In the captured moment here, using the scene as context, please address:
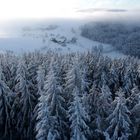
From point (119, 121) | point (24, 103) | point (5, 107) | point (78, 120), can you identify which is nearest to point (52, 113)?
point (78, 120)

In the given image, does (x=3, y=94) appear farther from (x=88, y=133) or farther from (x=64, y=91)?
(x=88, y=133)

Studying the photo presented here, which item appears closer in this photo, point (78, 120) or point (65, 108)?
point (78, 120)

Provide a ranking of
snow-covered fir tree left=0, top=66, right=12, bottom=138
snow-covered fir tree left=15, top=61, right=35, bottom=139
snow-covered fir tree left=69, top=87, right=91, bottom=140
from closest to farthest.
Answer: snow-covered fir tree left=69, top=87, right=91, bottom=140, snow-covered fir tree left=0, top=66, right=12, bottom=138, snow-covered fir tree left=15, top=61, right=35, bottom=139

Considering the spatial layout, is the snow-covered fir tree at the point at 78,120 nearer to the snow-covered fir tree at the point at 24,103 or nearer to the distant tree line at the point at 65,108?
the distant tree line at the point at 65,108

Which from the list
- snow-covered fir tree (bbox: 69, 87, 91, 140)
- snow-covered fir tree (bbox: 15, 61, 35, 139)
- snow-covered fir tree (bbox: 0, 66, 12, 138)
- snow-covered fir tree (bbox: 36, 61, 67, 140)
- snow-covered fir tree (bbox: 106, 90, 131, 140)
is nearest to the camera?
snow-covered fir tree (bbox: 69, 87, 91, 140)

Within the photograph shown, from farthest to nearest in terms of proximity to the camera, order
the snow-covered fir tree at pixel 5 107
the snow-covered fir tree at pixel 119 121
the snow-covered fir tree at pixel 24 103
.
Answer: the snow-covered fir tree at pixel 24 103 → the snow-covered fir tree at pixel 5 107 → the snow-covered fir tree at pixel 119 121

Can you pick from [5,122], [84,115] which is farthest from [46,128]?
[5,122]

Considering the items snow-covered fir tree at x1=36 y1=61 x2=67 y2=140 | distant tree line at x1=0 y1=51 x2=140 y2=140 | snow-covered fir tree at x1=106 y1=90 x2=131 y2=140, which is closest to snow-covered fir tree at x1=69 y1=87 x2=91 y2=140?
distant tree line at x1=0 y1=51 x2=140 y2=140

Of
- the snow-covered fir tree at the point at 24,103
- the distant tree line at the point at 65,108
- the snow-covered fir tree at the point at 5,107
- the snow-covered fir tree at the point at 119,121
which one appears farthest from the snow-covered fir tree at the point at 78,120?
the snow-covered fir tree at the point at 5,107

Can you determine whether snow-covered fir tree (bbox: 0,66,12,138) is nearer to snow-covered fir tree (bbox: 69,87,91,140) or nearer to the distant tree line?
the distant tree line

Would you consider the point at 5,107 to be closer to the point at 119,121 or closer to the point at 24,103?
the point at 24,103

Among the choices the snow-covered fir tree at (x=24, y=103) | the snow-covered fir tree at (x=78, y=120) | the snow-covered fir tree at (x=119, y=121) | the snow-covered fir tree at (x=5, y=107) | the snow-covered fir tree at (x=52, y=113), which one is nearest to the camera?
the snow-covered fir tree at (x=78, y=120)
